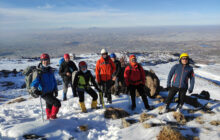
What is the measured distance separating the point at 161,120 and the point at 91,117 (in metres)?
2.37

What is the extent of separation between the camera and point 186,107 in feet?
20.4

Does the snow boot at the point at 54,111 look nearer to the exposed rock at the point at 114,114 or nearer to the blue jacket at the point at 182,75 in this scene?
the exposed rock at the point at 114,114

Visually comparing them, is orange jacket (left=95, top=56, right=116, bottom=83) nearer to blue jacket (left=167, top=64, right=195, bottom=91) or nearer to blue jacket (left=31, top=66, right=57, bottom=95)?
blue jacket (left=31, top=66, right=57, bottom=95)

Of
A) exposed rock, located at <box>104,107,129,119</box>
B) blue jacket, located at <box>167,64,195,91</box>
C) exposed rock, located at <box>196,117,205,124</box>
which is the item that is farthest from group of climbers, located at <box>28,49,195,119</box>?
exposed rock, located at <box>196,117,205,124</box>

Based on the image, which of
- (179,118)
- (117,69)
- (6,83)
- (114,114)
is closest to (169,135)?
(179,118)

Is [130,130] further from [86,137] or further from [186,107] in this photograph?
[186,107]

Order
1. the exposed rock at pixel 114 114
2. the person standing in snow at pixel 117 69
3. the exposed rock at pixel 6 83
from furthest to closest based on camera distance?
1. the exposed rock at pixel 6 83
2. the person standing in snow at pixel 117 69
3. the exposed rock at pixel 114 114

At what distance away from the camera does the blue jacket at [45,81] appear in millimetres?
4359

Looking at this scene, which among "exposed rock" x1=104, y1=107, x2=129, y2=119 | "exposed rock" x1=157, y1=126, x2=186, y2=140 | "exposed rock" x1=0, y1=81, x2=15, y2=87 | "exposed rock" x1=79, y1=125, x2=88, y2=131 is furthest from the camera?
"exposed rock" x1=0, y1=81, x2=15, y2=87

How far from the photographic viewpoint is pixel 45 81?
454 centimetres

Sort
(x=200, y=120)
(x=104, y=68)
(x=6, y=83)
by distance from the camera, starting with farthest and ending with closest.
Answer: (x=6, y=83)
(x=104, y=68)
(x=200, y=120)

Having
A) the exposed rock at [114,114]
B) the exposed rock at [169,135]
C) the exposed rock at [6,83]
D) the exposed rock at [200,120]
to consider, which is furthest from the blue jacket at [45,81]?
the exposed rock at [6,83]

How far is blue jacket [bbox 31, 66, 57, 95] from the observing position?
14.3ft

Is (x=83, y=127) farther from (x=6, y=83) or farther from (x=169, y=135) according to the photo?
(x=6, y=83)
